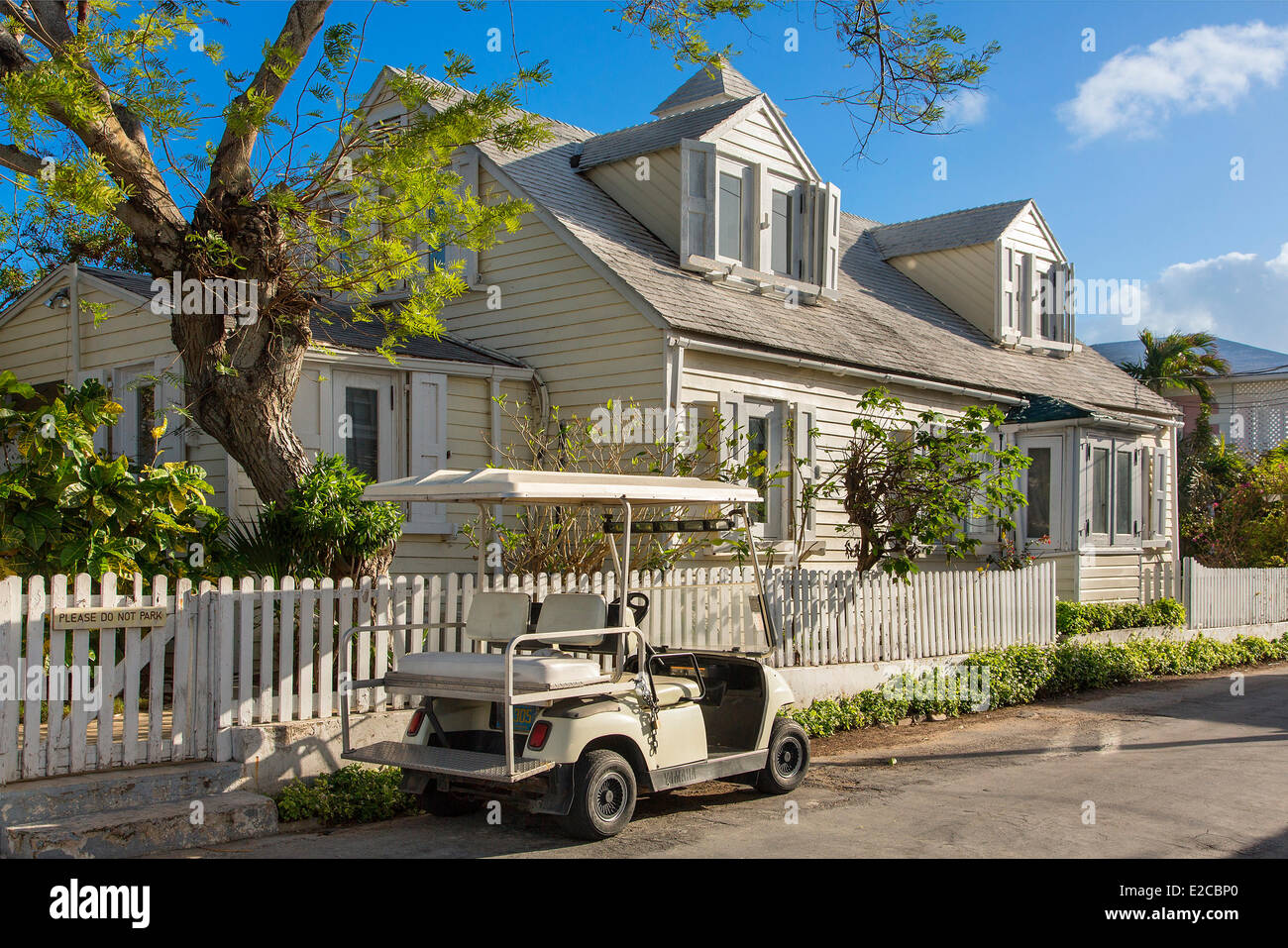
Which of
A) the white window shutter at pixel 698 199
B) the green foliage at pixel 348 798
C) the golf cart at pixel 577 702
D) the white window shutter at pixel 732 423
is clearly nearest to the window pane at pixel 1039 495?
the white window shutter at pixel 732 423

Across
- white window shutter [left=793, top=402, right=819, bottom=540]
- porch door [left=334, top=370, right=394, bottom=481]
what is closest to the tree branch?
porch door [left=334, top=370, right=394, bottom=481]

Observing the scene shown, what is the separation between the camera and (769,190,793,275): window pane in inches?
613

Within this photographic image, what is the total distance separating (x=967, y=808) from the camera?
7578 mm

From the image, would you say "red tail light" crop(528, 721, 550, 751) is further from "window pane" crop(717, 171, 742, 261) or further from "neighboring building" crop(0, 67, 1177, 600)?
"window pane" crop(717, 171, 742, 261)

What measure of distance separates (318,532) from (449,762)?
297cm

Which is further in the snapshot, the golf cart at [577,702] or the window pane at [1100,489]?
the window pane at [1100,489]

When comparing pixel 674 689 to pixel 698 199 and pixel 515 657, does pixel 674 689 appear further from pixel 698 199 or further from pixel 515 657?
pixel 698 199

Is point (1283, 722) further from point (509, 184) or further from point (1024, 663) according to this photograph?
point (509, 184)

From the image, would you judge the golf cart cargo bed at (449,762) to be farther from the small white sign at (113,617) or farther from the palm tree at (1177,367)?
the palm tree at (1177,367)

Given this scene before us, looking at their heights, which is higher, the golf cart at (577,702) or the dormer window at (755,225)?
the dormer window at (755,225)

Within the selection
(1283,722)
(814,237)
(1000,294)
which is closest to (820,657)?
(1283,722)

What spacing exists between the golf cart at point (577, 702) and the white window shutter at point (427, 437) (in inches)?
192

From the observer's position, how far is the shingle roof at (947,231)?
2050cm

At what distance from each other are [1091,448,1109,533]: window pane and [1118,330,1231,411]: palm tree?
1462cm
